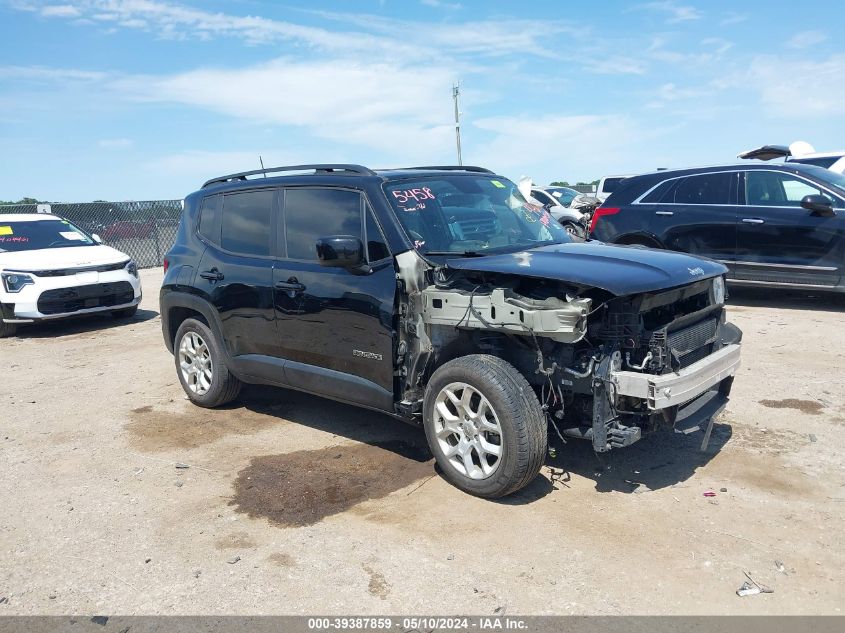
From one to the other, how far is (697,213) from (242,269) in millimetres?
6687

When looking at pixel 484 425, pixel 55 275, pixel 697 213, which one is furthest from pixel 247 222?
pixel 697 213

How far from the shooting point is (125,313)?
1108 cm

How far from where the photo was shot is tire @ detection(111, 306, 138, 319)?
35.6ft

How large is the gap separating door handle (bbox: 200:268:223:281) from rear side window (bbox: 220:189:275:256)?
208 mm

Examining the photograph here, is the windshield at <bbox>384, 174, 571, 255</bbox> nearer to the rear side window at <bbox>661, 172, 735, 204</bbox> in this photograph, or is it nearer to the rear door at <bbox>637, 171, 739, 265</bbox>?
the rear door at <bbox>637, 171, 739, 265</bbox>

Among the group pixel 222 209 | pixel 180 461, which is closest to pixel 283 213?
pixel 222 209

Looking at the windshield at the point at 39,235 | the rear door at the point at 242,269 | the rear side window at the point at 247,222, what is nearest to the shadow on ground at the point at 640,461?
the rear door at the point at 242,269

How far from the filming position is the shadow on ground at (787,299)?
31.2 feet

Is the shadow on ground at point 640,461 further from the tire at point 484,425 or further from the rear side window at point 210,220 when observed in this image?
the rear side window at point 210,220

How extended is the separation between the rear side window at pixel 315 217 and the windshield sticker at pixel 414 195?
278 millimetres

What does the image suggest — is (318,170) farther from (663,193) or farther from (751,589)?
(663,193)

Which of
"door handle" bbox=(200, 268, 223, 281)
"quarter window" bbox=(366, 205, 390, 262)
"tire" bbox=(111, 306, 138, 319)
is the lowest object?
"tire" bbox=(111, 306, 138, 319)

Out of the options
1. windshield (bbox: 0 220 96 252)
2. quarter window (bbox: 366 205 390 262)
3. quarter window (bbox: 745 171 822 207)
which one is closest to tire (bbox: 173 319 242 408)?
quarter window (bbox: 366 205 390 262)

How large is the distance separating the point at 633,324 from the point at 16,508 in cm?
385
